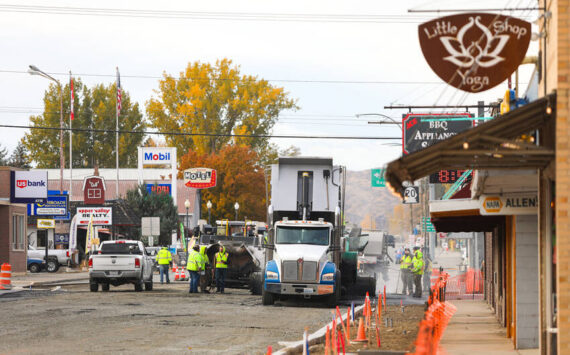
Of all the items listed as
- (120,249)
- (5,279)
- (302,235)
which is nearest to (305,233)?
(302,235)

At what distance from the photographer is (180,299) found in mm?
28797

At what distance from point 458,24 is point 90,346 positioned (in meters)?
8.38

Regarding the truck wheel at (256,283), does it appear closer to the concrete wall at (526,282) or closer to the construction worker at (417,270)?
the construction worker at (417,270)

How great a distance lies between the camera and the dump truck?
26766 millimetres

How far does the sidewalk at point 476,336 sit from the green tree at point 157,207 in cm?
4722

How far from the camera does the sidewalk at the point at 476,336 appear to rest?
16297 mm

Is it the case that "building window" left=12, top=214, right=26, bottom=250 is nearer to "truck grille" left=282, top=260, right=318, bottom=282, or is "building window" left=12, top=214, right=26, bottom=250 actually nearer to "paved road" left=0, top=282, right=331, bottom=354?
"paved road" left=0, top=282, right=331, bottom=354

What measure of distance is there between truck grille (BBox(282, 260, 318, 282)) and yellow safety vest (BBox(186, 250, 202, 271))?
645cm

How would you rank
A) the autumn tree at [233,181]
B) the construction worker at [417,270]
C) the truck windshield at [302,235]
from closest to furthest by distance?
the truck windshield at [302,235], the construction worker at [417,270], the autumn tree at [233,181]

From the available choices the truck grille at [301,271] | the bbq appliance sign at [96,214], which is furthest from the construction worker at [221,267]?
the bbq appliance sign at [96,214]

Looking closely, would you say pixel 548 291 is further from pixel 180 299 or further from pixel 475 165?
pixel 180 299

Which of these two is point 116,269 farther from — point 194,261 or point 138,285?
point 194,261

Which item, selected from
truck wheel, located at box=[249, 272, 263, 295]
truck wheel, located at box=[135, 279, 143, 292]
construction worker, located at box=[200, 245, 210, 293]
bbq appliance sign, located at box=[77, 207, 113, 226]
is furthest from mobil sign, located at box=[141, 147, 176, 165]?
truck wheel, located at box=[249, 272, 263, 295]

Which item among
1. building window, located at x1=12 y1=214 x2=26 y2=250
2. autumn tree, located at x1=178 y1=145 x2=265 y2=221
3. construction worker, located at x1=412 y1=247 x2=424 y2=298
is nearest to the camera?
construction worker, located at x1=412 y1=247 x2=424 y2=298
